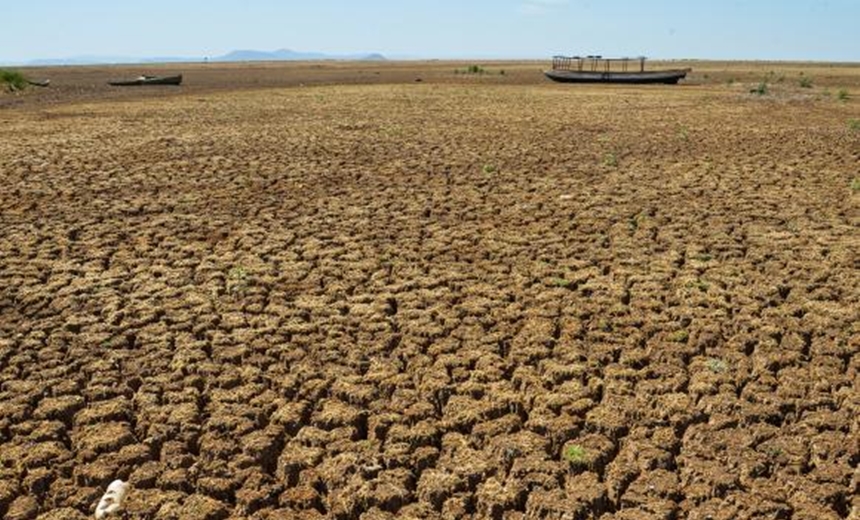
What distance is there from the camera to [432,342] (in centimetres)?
555

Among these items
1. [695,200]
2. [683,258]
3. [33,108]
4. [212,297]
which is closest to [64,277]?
[212,297]

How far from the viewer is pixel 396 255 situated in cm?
754

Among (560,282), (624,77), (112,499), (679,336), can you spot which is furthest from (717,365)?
(624,77)

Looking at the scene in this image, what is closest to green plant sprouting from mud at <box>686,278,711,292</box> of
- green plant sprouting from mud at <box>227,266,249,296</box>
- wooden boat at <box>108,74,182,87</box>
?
green plant sprouting from mud at <box>227,266,249,296</box>

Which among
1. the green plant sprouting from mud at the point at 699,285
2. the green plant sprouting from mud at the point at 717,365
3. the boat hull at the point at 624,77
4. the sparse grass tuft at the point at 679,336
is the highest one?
the boat hull at the point at 624,77

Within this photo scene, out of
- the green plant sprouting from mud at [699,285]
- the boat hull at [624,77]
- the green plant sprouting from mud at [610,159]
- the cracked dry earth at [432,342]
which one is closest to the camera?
the cracked dry earth at [432,342]

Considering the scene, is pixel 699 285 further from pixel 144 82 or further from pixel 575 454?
pixel 144 82

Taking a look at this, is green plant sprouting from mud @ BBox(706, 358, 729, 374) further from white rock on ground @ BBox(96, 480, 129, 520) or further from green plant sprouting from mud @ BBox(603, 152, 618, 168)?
green plant sprouting from mud @ BBox(603, 152, 618, 168)

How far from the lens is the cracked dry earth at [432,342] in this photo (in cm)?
388

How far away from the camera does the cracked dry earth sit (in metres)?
3.88

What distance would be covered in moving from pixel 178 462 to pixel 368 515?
1121 millimetres

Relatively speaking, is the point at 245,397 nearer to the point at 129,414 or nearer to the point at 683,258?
the point at 129,414

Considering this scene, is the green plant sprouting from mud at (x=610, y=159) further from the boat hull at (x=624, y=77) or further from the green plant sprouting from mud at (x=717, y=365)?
the boat hull at (x=624, y=77)

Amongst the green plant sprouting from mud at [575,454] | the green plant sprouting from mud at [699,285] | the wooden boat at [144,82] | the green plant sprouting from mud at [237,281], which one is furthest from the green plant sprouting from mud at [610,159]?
the wooden boat at [144,82]
